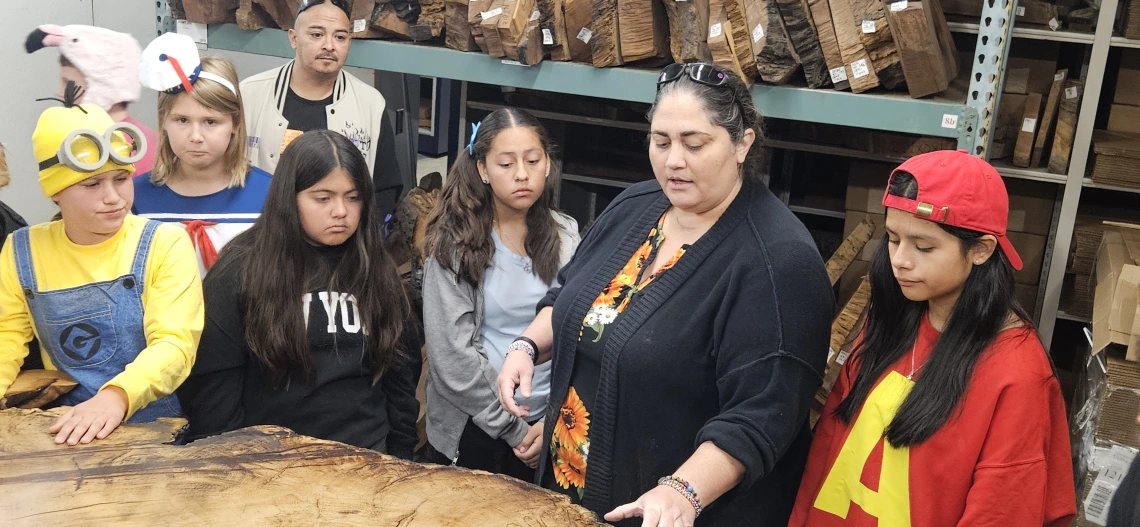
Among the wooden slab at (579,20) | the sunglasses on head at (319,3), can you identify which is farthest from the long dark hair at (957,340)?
the sunglasses on head at (319,3)

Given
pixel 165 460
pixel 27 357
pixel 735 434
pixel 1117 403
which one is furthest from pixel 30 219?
pixel 1117 403

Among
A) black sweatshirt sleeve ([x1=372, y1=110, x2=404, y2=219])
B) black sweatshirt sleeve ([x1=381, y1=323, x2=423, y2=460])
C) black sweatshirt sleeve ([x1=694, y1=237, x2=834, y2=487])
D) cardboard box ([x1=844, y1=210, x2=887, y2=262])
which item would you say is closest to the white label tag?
black sweatshirt sleeve ([x1=372, y1=110, x2=404, y2=219])

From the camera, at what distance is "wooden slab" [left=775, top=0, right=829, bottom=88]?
2420 millimetres

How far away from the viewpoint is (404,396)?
2.07 m

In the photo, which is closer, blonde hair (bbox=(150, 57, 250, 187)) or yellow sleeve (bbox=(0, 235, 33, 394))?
yellow sleeve (bbox=(0, 235, 33, 394))

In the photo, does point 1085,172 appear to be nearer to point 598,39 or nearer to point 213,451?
point 598,39

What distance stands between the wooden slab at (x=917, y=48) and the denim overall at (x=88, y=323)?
186 centimetres

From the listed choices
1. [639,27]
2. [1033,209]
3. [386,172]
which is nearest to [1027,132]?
[1033,209]

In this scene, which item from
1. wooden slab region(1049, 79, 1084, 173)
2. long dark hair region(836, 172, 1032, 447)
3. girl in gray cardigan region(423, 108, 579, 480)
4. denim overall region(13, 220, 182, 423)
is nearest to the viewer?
long dark hair region(836, 172, 1032, 447)

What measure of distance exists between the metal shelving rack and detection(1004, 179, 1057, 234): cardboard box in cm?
5

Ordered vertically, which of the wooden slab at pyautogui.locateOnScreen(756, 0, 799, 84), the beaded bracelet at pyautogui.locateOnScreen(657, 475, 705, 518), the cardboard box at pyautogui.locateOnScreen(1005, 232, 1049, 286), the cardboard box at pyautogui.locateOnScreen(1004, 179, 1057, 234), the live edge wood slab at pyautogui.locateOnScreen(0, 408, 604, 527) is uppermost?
the wooden slab at pyautogui.locateOnScreen(756, 0, 799, 84)

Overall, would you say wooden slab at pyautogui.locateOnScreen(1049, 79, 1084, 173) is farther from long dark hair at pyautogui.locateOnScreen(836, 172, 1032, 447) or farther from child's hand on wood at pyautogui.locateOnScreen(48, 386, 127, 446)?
child's hand on wood at pyautogui.locateOnScreen(48, 386, 127, 446)

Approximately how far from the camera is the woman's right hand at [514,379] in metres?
1.71

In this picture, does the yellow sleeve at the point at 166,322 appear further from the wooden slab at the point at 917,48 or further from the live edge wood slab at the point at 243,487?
the wooden slab at the point at 917,48
